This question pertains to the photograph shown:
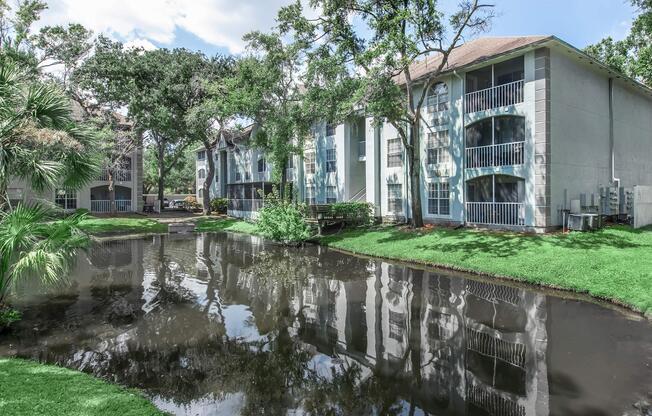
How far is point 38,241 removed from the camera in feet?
25.0

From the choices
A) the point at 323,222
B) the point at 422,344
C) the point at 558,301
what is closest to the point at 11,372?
the point at 422,344

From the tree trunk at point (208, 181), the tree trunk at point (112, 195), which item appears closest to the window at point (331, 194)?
the tree trunk at point (208, 181)

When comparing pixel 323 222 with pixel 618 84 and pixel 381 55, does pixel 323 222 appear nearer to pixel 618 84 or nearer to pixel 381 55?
pixel 381 55

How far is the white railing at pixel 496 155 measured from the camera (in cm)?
1848

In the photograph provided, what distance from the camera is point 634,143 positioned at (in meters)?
22.8

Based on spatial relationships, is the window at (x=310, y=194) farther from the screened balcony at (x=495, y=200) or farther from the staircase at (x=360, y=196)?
the screened balcony at (x=495, y=200)

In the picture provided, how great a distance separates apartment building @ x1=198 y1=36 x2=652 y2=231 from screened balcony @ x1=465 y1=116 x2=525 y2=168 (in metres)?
0.05

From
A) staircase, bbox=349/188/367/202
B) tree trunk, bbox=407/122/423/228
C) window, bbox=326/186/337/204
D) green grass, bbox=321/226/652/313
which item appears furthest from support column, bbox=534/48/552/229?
window, bbox=326/186/337/204

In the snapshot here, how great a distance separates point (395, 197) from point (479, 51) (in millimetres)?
9100

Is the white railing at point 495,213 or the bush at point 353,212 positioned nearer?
the white railing at point 495,213

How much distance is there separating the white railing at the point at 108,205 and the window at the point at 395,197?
26.1 meters

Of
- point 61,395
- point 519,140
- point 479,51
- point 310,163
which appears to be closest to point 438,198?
point 519,140

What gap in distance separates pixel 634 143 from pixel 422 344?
22.7 m

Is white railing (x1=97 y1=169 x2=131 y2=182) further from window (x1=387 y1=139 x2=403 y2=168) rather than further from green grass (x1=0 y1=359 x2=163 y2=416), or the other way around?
green grass (x1=0 y1=359 x2=163 y2=416)
